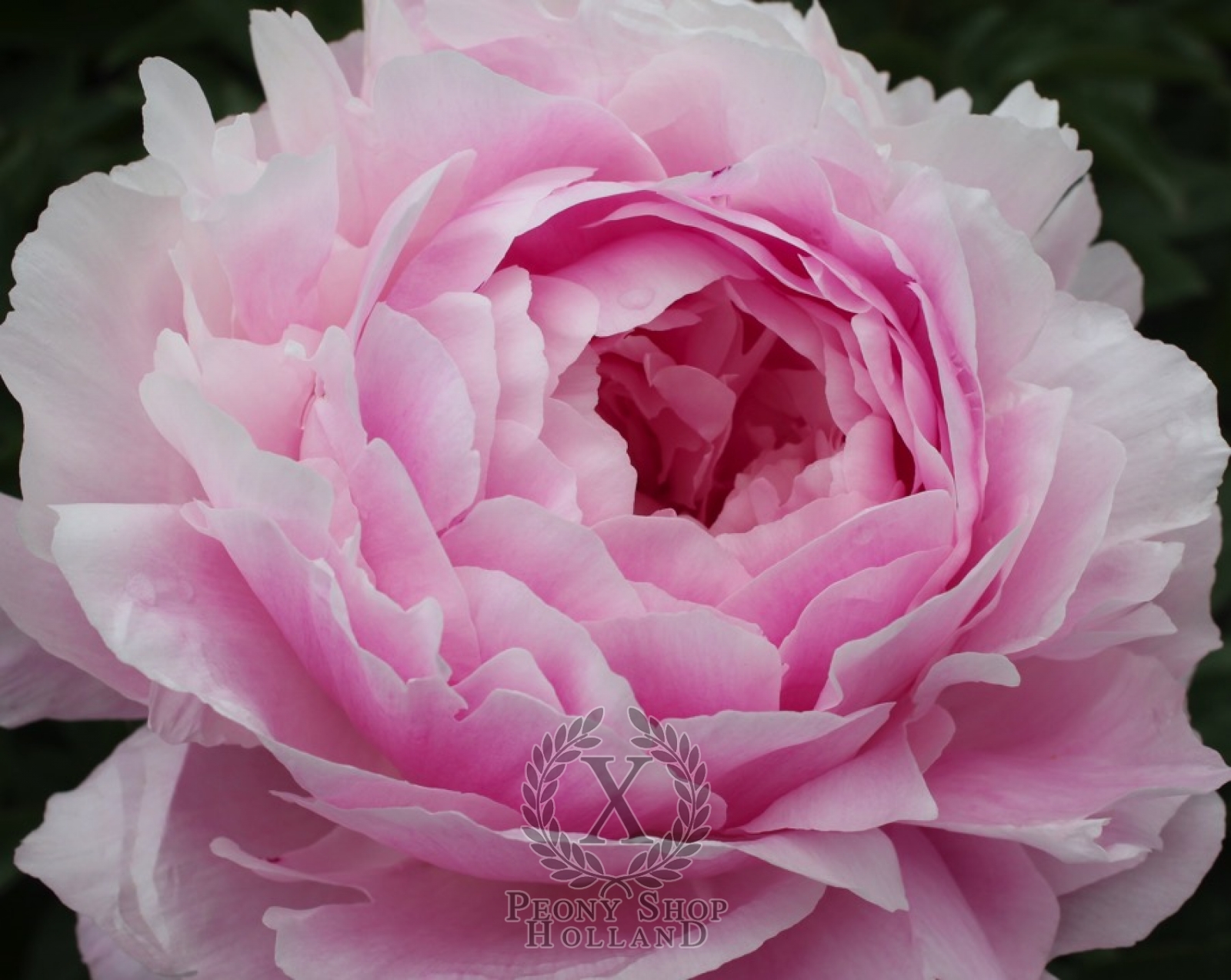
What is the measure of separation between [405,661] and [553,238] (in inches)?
9.7

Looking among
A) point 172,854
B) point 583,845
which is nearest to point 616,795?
point 583,845

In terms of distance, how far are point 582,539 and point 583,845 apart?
0.13 m

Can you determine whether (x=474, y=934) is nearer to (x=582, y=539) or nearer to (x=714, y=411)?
(x=582, y=539)

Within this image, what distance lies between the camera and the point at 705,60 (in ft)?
2.38

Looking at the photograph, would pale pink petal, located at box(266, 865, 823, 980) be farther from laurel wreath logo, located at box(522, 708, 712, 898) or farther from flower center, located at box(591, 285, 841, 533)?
flower center, located at box(591, 285, 841, 533)

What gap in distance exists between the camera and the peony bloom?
625 millimetres

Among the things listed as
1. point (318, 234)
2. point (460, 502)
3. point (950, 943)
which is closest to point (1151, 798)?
point (950, 943)

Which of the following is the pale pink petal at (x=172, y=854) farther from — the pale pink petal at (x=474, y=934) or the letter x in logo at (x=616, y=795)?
the letter x in logo at (x=616, y=795)

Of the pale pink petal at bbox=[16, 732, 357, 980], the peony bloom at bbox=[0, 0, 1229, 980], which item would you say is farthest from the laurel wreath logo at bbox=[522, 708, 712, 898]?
the pale pink petal at bbox=[16, 732, 357, 980]

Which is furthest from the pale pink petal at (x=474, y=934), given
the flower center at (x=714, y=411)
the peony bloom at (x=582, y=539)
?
the flower center at (x=714, y=411)

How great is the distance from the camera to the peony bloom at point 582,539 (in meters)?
0.62

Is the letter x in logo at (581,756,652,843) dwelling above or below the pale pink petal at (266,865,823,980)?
above

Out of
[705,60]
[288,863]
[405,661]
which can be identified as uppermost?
[705,60]

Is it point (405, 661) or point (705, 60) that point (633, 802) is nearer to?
point (405, 661)
